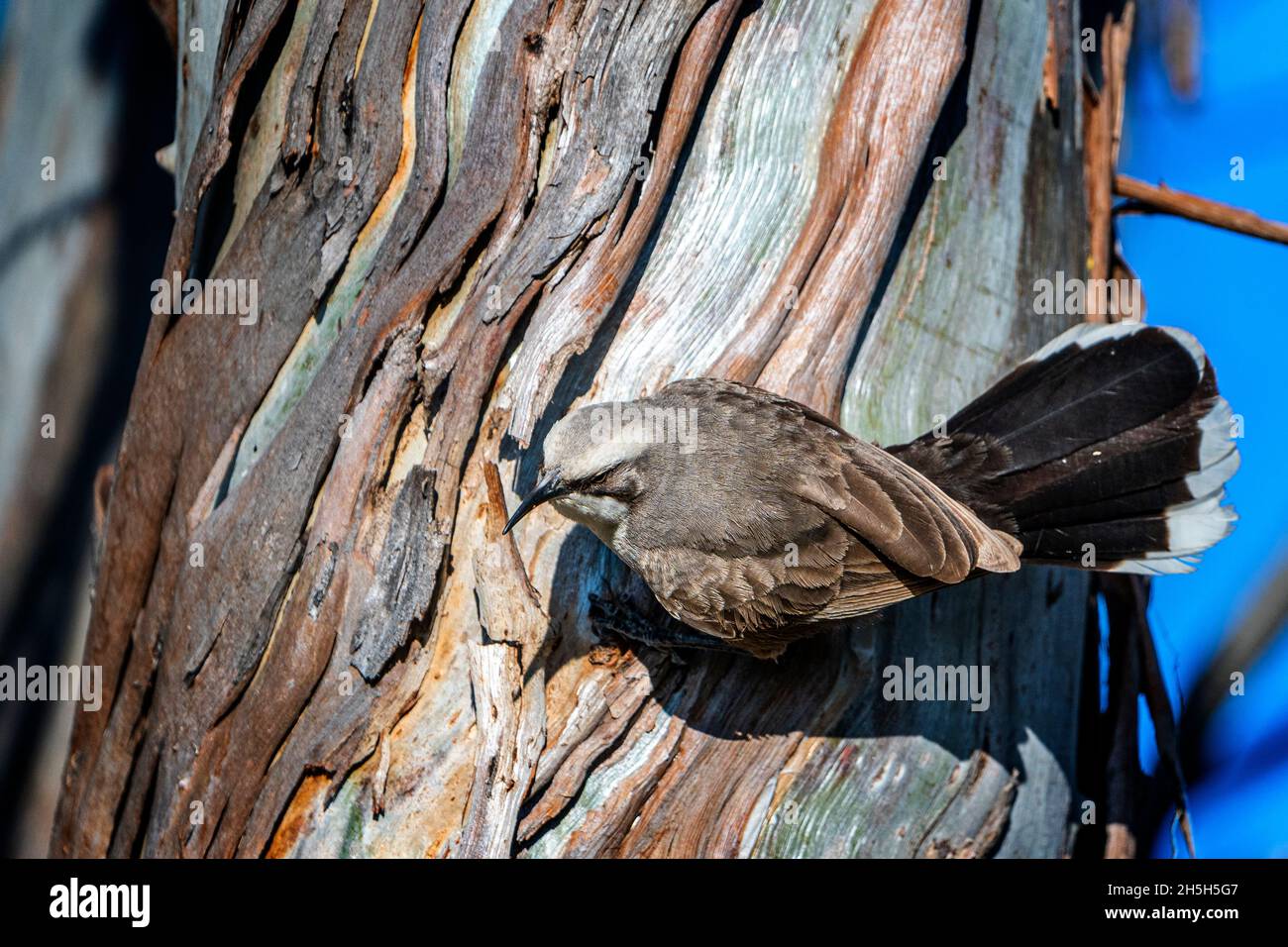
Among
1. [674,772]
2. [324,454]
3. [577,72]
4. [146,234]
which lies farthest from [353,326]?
[146,234]

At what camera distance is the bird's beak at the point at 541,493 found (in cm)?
347

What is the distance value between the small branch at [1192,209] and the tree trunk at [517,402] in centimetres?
110

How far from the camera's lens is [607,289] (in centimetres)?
376

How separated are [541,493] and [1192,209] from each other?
11.5ft

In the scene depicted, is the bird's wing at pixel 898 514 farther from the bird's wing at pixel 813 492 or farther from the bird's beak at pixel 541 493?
the bird's beak at pixel 541 493

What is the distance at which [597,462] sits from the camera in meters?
3.55

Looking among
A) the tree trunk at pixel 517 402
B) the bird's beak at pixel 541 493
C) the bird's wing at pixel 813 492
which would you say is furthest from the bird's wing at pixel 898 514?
the bird's beak at pixel 541 493

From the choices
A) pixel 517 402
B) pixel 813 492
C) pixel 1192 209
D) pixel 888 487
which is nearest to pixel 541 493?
pixel 517 402

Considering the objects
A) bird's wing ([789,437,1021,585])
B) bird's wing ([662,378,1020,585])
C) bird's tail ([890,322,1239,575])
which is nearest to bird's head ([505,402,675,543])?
bird's wing ([662,378,1020,585])

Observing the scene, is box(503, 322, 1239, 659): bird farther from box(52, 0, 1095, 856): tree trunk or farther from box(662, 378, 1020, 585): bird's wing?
box(52, 0, 1095, 856): tree trunk

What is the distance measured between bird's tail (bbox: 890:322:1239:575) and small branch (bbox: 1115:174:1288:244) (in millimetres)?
1105

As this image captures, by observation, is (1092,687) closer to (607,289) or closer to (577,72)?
(607,289)

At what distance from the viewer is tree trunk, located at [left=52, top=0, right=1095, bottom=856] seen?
11.8 ft

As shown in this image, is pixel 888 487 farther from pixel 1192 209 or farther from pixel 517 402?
pixel 1192 209
